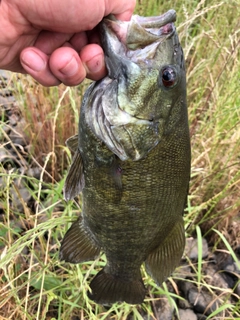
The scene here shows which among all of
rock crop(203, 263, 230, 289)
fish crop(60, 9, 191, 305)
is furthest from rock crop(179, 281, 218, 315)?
fish crop(60, 9, 191, 305)

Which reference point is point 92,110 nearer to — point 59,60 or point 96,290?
point 59,60

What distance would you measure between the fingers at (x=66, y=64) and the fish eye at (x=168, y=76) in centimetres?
23

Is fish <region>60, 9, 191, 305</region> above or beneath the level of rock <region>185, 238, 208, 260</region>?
above

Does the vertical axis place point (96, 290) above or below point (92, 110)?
below

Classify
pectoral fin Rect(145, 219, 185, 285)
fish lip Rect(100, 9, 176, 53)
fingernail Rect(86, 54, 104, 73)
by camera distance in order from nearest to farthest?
fish lip Rect(100, 9, 176, 53), fingernail Rect(86, 54, 104, 73), pectoral fin Rect(145, 219, 185, 285)

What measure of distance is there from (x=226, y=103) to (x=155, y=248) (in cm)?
140

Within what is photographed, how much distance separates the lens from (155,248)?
1.87 metres

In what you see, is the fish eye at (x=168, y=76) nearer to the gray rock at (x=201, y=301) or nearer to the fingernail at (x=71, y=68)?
the fingernail at (x=71, y=68)

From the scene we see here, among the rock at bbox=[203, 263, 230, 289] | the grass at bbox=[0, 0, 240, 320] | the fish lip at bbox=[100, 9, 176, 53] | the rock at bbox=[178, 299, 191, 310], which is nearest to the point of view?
the fish lip at bbox=[100, 9, 176, 53]

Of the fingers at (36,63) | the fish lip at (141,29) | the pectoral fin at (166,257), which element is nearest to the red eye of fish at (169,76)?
the fish lip at (141,29)

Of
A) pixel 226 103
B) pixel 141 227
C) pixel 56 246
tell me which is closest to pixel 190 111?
pixel 226 103

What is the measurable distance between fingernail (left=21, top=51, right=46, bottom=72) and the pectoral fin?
Result: 2.98 feet

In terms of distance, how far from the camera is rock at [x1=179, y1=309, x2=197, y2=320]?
2712mm

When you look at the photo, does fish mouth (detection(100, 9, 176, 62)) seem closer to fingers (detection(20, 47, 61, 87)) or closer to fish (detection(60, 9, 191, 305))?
fish (detection(60, 9, 191, 305))
